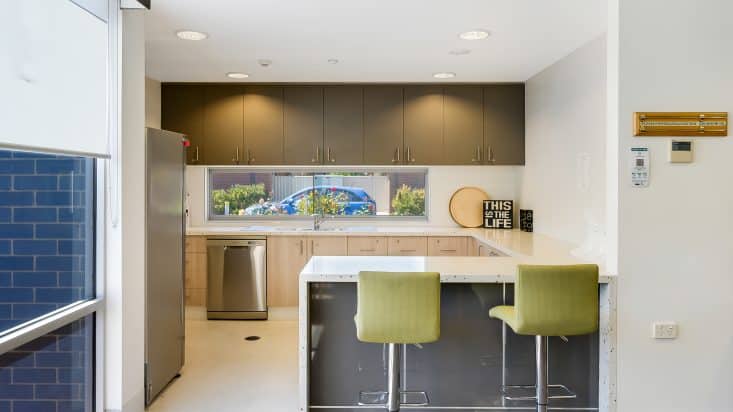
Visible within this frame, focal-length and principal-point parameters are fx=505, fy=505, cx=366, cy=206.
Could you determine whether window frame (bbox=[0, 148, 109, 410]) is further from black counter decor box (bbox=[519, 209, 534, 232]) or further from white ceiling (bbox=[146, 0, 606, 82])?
black counter decor box (bbox=[519, 209, 534, 232])

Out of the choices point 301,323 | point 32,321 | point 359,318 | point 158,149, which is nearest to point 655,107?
point 359,318

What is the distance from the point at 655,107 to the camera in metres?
2.72

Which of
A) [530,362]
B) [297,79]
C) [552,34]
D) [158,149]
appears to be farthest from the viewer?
[297,79]

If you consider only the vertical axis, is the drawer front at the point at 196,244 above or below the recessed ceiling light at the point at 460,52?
below

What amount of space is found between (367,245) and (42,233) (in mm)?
3246

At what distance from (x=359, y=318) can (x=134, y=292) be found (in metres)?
1.48

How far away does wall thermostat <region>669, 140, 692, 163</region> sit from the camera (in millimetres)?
2707

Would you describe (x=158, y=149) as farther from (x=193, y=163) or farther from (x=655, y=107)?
(x=655, y=107)

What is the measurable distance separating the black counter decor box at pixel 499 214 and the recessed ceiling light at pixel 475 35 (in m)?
2.30

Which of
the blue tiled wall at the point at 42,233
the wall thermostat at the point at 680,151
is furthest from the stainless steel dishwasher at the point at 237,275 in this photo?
the wall thermostat at the point at 680,151

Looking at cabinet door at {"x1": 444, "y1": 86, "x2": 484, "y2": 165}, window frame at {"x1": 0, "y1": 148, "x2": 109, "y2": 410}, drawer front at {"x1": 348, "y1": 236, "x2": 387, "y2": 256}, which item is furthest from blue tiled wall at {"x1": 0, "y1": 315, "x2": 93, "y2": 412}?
cabinet door at {"x1": 444, "y1": 86, "x2": 484, "y2": 165}

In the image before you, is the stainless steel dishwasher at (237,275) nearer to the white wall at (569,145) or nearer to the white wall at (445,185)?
the white wall at (445,185)

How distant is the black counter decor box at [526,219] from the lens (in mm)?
5168

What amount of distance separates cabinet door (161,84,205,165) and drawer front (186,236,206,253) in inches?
32.6
